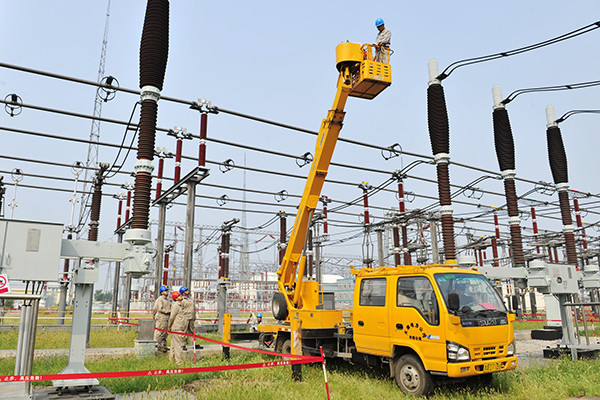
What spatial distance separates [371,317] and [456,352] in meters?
1.92

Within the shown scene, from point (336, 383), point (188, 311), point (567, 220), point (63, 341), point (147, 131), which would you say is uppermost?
point (147, 131)

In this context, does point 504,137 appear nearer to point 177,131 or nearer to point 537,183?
point 537,183

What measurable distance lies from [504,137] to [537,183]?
9.28 m

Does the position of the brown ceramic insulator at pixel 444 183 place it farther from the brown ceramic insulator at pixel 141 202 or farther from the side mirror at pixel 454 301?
the brown ceramic insulator at pixel 141 202

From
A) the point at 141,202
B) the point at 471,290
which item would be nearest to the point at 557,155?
the point at 471,290

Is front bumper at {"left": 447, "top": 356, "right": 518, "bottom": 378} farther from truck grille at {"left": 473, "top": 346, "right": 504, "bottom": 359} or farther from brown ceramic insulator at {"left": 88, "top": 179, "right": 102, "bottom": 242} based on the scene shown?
brown ceramic insulator at {"left": 88, "top": 179, "right": 102, "bottom": 242}

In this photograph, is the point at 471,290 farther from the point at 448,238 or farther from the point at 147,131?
the point at 147,131

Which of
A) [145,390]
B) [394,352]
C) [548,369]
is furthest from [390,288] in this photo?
[145,390]

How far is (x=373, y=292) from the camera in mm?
8703

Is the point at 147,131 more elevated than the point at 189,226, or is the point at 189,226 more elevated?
the point at 147,131

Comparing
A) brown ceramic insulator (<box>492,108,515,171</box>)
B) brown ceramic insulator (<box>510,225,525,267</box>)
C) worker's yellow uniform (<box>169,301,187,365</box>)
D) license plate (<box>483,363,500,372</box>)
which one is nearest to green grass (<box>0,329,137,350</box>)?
worker's yellow uniform (<box>169,301,187,365</box>)

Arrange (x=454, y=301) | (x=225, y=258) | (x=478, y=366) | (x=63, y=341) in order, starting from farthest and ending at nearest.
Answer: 1. (x=225, y=258)
2. (x=63, y=341)
3. (x=478, y=366)
4. (x=454, y=301)

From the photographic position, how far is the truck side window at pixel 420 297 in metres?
7.40

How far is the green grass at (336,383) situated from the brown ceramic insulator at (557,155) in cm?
957
